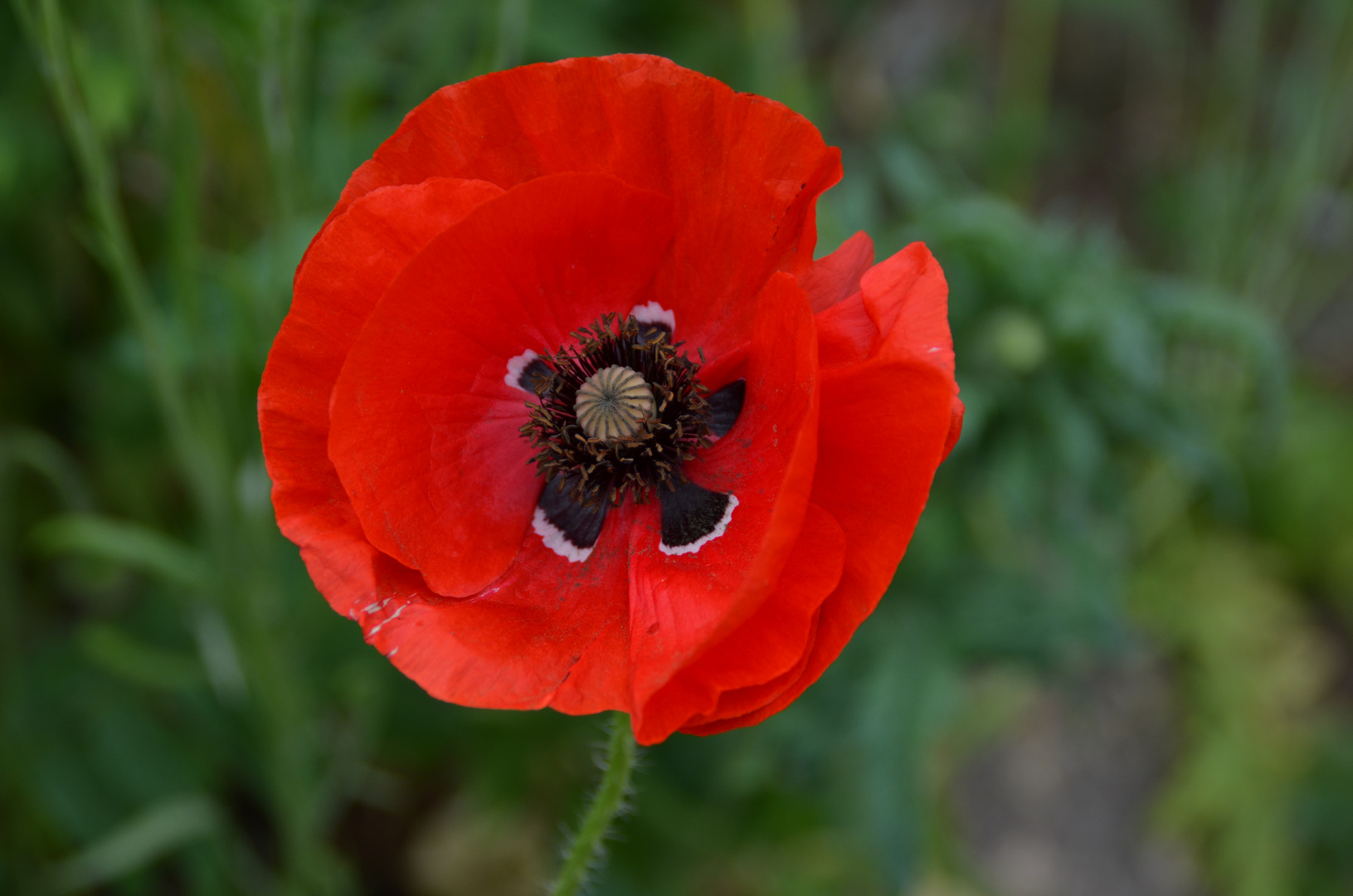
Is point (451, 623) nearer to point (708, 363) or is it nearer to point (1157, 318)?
point (708, 363)

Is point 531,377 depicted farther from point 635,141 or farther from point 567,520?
point 635,141

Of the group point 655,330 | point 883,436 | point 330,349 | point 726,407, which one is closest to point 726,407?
point 726,407

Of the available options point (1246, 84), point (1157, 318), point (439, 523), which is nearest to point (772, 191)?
point (439, 523)

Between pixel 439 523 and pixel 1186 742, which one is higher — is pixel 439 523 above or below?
above

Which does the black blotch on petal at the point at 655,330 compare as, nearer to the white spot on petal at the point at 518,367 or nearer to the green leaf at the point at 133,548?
the white spot on petal at the point at 518,367

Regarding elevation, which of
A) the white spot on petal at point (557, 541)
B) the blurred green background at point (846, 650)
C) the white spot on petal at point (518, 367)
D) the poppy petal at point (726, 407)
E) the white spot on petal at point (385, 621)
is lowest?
the blurred green background at point (846, 650)

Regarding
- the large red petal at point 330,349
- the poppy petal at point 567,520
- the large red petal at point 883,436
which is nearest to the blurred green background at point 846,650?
the large red petal at point 330,349
